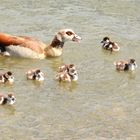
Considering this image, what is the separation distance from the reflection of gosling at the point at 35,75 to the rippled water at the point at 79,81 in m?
0.10

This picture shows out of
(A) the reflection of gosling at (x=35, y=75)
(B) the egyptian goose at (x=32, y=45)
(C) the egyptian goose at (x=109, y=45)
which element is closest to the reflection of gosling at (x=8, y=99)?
(A) the reflection of gosling at (x=35, y=75)

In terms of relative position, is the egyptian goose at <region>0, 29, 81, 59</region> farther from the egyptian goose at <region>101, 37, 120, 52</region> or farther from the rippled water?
the egyptian goose at <region>101, 37, 120, 52</region>

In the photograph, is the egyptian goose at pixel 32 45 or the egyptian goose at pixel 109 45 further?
the egyptian goose at pixel 109 45

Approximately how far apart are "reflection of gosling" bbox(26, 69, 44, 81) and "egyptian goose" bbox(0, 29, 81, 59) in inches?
61.1

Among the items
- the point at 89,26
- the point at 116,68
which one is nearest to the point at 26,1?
the point at 89,26

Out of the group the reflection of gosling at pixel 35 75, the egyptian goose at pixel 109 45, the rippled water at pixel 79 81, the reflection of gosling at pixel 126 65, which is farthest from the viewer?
the egyptian goose at pixel 109 45

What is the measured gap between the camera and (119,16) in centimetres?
1575

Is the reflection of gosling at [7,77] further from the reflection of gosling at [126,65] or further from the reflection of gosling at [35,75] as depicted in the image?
the reflection of gosling at [126,65]

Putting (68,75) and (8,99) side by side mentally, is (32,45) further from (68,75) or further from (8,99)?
(8,99)

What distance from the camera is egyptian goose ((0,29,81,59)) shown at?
13.2 metres

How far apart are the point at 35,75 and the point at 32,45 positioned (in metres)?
1.87

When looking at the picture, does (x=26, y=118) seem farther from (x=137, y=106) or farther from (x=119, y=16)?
(x=119, y=16)

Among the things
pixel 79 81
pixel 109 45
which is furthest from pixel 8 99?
pixel 109 45

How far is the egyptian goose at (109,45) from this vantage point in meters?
13.4
